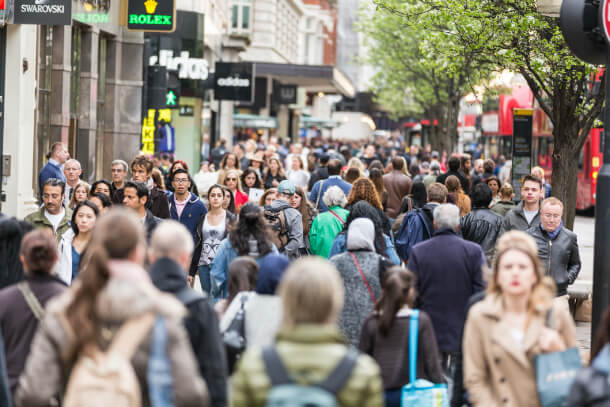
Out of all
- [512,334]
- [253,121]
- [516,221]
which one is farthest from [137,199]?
[253,121]

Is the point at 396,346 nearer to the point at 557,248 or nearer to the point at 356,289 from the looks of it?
the point at 356,289

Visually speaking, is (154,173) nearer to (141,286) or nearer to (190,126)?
(141,286)

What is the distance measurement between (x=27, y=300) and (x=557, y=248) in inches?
211

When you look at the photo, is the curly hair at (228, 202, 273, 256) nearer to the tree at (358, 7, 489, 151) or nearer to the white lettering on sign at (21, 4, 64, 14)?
the white lettering on sign at (21, 4, 64, 14)

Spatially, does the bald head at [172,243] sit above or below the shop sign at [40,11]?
below

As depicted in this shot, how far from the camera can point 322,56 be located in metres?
91.9

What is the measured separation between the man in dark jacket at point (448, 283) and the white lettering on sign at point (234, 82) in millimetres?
28643

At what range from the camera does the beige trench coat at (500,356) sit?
17.5 ft

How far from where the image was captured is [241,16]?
5069 centimetres

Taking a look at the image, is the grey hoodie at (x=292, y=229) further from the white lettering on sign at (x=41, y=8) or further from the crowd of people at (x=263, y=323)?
the white lettering on sign at (x=41, y=8)

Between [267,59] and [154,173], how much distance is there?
148 ft

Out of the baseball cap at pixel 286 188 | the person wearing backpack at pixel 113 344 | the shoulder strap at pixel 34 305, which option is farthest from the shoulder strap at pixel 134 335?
the baseball cap at pixel 286 188


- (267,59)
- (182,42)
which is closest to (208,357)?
(182,42)

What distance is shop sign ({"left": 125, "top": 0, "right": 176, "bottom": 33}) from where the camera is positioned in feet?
67.6
